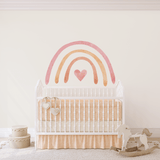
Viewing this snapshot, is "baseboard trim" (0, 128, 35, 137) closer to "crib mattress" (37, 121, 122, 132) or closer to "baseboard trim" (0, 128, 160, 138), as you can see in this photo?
"baseboard trim" (0, 128, 160, 138)

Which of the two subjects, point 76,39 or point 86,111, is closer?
point 86,111

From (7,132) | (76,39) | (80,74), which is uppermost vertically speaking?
(76,39)

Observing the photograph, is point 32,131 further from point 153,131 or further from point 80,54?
→ point 153,131

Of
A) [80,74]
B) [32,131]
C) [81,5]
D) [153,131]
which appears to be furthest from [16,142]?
[81,5]

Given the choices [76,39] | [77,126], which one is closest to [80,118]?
[77,126]

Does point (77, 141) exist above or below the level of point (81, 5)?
below

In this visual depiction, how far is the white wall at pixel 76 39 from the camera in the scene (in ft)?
9.76

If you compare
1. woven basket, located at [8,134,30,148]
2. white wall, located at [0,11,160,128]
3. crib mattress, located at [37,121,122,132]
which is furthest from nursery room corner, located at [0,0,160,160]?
crib mattress, located at [37,121,122,132]

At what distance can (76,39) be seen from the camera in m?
3.01

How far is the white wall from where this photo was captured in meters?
2.97

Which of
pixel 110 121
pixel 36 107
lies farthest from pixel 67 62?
pixel 110 121

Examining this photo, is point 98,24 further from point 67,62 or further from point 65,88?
point 65,88

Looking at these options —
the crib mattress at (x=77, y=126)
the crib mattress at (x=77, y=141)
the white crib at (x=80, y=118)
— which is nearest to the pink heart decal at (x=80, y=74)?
the white crib at (x=80, y=118)

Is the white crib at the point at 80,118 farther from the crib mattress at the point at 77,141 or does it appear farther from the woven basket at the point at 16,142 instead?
the woven basket at the point at 16,142
